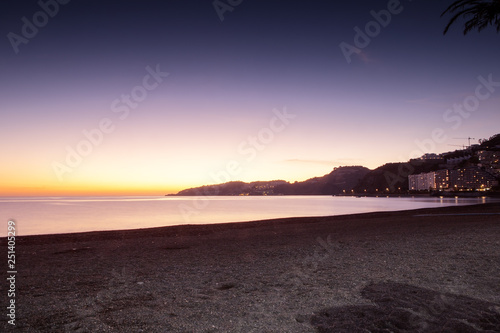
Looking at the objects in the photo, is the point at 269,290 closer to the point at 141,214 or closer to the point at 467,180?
the point at 141,214

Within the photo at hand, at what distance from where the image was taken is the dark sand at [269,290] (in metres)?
4.56

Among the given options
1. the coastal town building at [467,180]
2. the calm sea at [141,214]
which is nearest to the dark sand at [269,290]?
the calm sea at [141,214]

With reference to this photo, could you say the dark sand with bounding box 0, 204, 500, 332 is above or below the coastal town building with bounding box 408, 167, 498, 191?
below

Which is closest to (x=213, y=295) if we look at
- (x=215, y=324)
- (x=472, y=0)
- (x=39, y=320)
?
(x=215, y=324)

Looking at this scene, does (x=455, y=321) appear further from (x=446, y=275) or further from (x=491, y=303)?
(x=446, y=275)

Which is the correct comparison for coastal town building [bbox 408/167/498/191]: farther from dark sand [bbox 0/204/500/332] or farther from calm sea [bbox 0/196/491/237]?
dark sand [bbox 0/204/500/332]

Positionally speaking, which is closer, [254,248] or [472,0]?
[472,0]

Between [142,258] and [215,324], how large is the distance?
6.15 m

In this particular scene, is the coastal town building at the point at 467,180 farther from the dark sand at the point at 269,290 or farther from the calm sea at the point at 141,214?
the dark sand at the point at 269,290

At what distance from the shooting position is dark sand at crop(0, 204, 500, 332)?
4.56 meters

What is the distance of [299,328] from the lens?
14.4 ft

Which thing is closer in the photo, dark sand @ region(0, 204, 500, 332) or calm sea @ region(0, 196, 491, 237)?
dark sand @ region(0, 204, 500, 332)

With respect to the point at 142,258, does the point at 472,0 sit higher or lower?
higher

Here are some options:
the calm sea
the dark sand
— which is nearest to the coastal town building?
the calm sea
